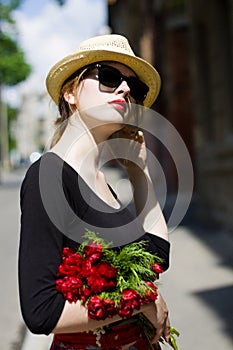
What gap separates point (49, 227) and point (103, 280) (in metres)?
0.22

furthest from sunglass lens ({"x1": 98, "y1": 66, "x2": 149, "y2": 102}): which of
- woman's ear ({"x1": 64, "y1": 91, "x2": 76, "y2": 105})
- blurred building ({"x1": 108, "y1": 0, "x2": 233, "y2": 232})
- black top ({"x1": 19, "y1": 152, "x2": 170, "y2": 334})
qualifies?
blurred building ({"x1": 108, "y1": 0, "x2": 233, "y2": 232})

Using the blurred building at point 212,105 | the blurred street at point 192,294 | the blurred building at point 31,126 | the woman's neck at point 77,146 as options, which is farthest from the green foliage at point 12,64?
the blurred building at point 31,126

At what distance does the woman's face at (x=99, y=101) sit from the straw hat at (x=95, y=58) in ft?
0.14

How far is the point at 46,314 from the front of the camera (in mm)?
1693

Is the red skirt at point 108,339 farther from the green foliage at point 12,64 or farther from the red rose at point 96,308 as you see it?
the green foliage at point 12,64

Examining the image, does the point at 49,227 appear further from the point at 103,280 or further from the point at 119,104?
the point at 119,104

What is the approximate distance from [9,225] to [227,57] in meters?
6.51

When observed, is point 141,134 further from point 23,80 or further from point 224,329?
point 23,80

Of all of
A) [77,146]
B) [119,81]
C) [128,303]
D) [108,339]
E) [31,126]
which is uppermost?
[119,81]

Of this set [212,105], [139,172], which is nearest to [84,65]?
[139,172]

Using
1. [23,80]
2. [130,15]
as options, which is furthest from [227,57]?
[23,80]

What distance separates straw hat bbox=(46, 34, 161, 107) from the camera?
2.00m

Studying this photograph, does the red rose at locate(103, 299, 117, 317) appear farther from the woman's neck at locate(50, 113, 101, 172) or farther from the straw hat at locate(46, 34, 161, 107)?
the straw hat at locate(46, 34, 161, 107)

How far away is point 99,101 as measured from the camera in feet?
6.40
